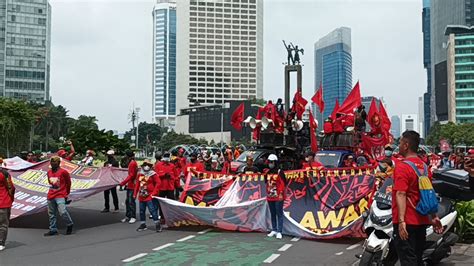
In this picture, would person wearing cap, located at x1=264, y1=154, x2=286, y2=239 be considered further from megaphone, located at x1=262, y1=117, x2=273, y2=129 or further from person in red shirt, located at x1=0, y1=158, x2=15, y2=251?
megaphone, located at x1=262, y1=117, x2=273, y2=129

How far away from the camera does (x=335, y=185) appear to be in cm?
1018

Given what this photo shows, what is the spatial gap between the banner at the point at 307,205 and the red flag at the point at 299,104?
8.28 m

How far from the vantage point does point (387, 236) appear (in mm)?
6148

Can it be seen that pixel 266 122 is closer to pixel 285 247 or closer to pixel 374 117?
pixel 374 117

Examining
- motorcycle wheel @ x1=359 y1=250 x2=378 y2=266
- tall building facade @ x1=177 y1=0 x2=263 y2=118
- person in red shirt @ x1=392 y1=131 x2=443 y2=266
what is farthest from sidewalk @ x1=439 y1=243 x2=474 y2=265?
tall building facade @ x1=177 y1=0 x2=263 y2=118

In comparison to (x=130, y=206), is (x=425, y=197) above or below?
above

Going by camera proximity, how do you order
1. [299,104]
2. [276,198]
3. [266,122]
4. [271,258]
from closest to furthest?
[271,258] → [276,198] → [266,122] → [299,104]

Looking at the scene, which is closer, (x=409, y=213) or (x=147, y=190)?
(x=409, y=213)

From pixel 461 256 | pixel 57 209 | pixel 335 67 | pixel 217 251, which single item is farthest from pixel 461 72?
pixel 217 251

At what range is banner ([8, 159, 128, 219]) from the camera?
1133 cm

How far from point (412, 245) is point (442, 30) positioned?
151911 millimetres

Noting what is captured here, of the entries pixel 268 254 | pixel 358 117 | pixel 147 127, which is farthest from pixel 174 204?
pixel 147 127

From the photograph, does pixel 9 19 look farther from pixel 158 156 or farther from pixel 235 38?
pixel 158 156

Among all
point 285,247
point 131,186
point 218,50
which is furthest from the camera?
point 218,50
